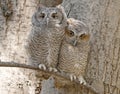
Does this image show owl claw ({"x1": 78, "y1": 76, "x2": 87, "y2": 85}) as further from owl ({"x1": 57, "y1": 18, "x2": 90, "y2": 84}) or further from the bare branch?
the bare branch

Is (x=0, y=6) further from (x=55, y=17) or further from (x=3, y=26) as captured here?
(x=55, y=17)

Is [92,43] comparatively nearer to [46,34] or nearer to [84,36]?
[84,36]

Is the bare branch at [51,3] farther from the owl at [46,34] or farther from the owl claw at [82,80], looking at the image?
the owl claw at [82,80]

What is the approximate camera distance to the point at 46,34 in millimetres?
1849

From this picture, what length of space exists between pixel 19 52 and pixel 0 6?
220 millimetres

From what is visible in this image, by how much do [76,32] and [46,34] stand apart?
0.43 feet

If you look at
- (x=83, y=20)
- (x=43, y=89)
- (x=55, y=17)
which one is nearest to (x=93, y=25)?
(x=83, y=20)

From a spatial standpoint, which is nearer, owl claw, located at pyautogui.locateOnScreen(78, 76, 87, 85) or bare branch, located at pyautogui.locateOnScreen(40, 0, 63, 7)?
owl claw, located at pyautogui.locateOnScreen(78, 76, 87, 85)

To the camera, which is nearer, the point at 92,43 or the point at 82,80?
the point at 82,80

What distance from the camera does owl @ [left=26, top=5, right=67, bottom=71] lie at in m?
1.83

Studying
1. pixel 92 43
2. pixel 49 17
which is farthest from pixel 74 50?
pixel 49 17

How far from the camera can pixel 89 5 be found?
198cm

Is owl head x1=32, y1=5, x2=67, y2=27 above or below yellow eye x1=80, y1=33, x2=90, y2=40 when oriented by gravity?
above

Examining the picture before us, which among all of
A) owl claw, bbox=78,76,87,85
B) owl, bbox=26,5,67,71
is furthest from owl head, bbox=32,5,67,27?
owl claw, bbox=78,76,87,85
